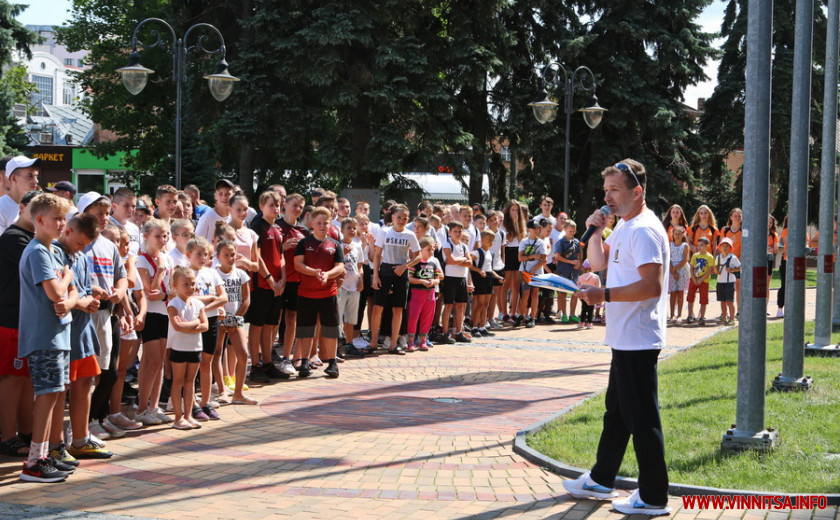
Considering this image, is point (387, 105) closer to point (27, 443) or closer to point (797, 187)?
point (797, 187)

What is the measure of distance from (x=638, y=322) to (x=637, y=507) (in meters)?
1.18

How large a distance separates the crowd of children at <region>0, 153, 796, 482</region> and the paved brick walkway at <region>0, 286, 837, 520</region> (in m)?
0.39

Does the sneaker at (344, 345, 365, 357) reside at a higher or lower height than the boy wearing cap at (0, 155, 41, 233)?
lower

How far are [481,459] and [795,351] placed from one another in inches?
158

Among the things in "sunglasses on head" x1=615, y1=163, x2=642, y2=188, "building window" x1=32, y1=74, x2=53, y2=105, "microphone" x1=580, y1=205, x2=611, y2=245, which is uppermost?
"building window" x1=32, y1=74, x2=53, y2=105

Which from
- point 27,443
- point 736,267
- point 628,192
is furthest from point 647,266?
point 736,267

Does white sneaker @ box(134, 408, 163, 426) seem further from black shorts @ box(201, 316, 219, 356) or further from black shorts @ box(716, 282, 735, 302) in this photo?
black shorts @ box(716, 282, 735, 302)

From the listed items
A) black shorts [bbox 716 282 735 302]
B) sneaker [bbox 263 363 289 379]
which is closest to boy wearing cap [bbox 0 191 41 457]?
sneaker [bbox 263 363 289 379]

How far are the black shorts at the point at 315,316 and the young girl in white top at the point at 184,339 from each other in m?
2.72

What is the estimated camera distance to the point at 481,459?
7188 mm

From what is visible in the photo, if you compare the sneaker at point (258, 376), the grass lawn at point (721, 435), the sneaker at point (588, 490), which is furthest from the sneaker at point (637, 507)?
the sneaker at point (258, 376)

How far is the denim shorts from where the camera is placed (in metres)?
6.43

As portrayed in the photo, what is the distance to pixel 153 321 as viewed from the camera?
27.6 feet

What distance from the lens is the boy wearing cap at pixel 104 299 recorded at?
7.39m
